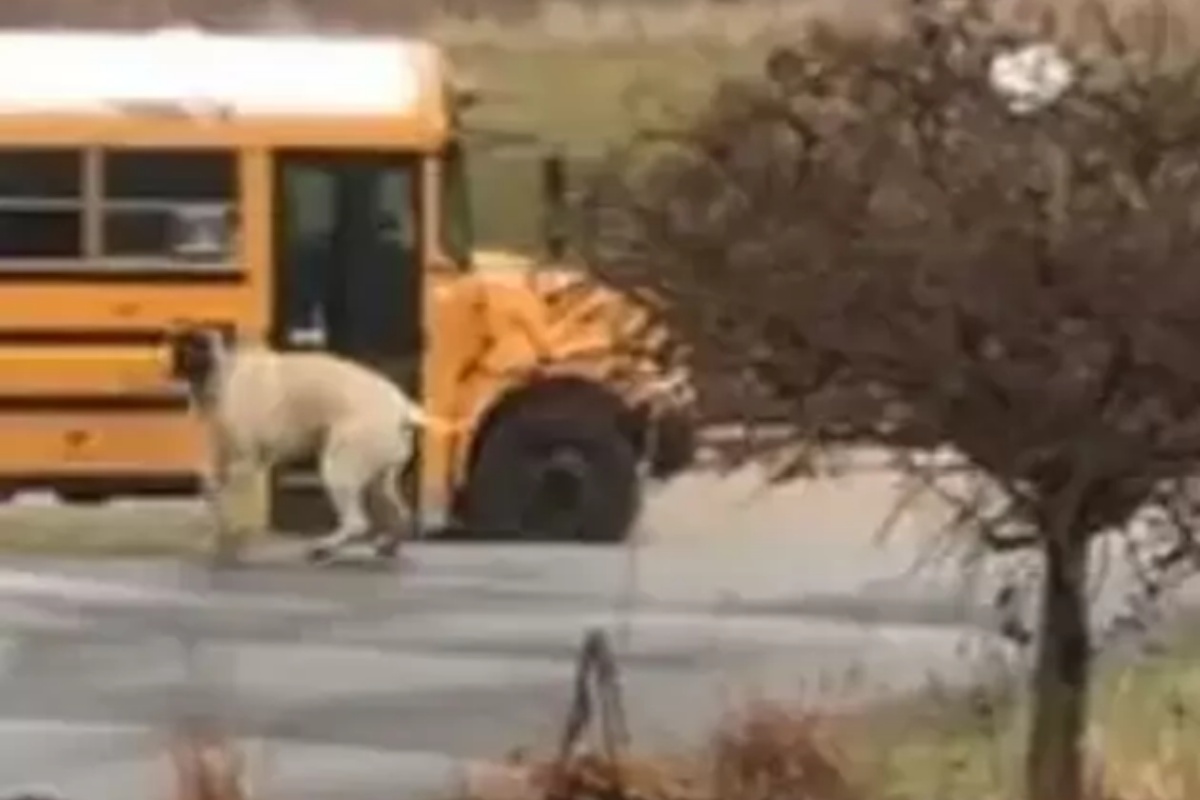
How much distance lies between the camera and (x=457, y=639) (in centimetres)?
837

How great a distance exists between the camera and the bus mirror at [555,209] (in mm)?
5695

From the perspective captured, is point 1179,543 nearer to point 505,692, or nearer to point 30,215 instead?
point 505,692

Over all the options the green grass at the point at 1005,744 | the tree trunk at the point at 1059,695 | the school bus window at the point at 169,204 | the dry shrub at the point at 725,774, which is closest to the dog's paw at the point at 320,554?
the school bus window at the point at 169,204

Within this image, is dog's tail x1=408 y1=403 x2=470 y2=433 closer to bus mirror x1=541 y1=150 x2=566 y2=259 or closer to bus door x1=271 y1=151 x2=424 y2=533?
bus door x1=271 y1=151 x2=424 y2=533

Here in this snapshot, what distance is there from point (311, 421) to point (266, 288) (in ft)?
1.62

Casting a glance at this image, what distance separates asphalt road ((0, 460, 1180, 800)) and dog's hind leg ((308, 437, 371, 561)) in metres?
0.11

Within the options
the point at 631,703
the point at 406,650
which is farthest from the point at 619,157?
the point at 406,650

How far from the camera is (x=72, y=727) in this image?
7.25 meters

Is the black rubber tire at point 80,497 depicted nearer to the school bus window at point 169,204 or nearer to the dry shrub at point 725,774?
the school bus window at point 169,204

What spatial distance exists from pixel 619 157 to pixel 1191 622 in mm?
2242

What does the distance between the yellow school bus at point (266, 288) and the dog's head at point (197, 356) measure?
0.31ft

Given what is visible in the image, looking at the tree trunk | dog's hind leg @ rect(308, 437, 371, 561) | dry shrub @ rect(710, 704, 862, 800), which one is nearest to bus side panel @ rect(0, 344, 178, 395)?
dog's hind leg @ rect(308, 437, 371, 561)

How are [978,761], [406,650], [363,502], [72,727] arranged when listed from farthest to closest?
[363,502]
[406,650]
[72,727]
[978,761]

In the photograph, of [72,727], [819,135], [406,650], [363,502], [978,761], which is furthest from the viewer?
[363,502]
